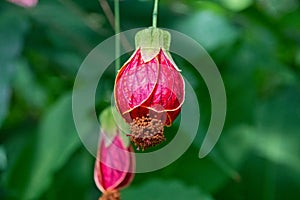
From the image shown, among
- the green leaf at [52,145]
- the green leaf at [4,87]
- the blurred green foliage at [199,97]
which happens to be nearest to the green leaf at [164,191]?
the blurred green foliage at [199,97]

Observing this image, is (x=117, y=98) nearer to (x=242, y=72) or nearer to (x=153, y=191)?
(x=153, y=191)

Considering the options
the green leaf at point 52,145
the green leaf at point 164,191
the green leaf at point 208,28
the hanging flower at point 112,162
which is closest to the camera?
the hanging flower at point 112,162

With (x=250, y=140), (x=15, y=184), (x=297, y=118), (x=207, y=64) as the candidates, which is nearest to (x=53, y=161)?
(x=15, y=184)

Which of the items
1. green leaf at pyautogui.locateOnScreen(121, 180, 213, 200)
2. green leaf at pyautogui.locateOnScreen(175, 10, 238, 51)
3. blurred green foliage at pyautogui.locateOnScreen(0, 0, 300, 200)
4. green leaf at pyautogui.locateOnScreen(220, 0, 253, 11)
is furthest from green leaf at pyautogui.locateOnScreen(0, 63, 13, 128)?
green leaf at pyautogui.locateOnScreen(220, 0, 253, 11)

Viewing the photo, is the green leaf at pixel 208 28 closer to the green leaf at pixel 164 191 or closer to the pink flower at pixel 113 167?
the green leaf at pixel 164 191

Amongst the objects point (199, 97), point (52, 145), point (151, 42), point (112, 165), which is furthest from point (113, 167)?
point (199, 97)

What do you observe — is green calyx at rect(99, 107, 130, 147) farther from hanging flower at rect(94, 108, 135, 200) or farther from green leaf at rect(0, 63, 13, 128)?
green leaf at rect(0, 63, 13, 128)
